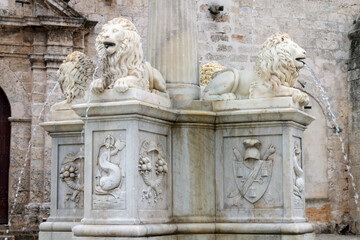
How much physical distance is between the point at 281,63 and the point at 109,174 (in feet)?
5.33

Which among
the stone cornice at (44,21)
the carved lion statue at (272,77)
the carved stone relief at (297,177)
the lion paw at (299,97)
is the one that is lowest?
the carved stone relief at (297,177)

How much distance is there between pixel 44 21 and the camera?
501 inches

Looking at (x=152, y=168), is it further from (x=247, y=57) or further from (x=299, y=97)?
(x=247, y=57)

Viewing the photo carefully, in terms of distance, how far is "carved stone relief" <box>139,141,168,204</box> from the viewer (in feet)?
18.2

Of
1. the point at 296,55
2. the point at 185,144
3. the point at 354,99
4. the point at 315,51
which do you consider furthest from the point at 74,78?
the point at 354,99

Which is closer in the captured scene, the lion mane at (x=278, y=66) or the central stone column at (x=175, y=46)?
the lion mane at (x=278, y=66)

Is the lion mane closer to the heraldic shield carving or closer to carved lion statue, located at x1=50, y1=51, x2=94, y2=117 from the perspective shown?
the heraldic shield carving

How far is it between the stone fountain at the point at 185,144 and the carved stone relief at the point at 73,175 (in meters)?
0.17

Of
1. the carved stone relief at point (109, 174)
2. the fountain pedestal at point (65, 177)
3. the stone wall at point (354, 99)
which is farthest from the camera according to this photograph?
the stone wall at point (354, 99)

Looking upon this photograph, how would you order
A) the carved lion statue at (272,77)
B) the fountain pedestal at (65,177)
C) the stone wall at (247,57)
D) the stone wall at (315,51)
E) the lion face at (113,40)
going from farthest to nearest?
the stone wall at (315,51) → the stone wall at (247,57) → the fountain pedestal at (65,177) → the carved lion statue at (272,77) → the lion face at (113,40)

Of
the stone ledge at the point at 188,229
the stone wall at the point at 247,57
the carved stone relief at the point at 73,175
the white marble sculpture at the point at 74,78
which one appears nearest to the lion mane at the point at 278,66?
the stone ledge at the point at 188,229

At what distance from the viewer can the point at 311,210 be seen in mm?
14641

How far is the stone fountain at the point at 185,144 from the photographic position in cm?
546

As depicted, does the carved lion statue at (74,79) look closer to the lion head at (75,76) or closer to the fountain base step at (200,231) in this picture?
the lion head at (75,76)
